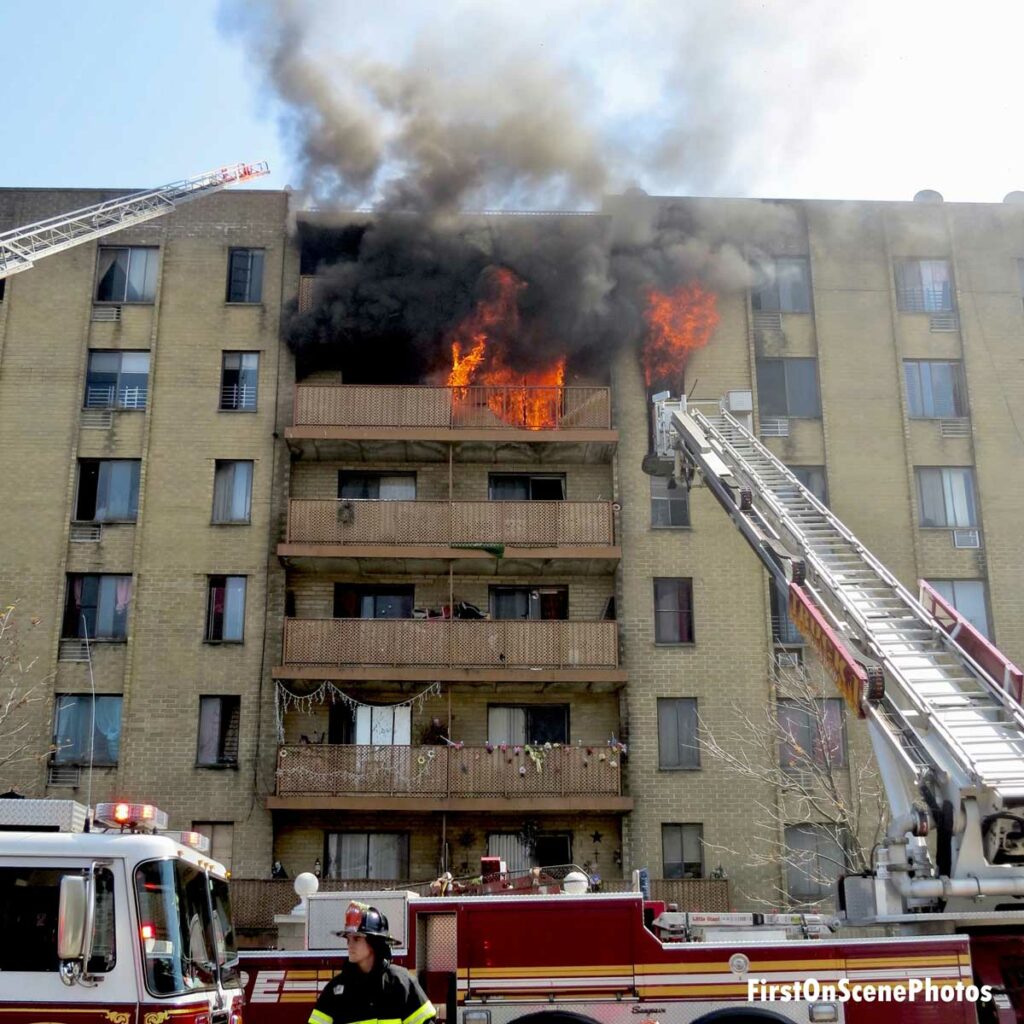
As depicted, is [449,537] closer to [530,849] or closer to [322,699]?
[322,699]

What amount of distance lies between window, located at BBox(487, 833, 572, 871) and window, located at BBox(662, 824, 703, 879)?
6.01 feet

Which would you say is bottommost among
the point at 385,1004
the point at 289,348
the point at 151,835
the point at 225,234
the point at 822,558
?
the point at 385,1004

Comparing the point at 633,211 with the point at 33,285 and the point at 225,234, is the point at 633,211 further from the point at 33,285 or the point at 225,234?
the point at 33,285

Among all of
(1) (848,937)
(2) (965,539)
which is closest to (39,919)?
(1) (848,937)

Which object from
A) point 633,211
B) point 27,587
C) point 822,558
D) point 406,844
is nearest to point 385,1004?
point 822,558

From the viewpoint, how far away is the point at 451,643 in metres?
23.5

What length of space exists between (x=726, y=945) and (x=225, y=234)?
21568mm

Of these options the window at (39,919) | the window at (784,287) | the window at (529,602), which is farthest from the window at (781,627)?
the window at (39,919)

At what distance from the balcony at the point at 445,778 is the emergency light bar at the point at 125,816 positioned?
559 inches

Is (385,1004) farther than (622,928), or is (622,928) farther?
(622,928)

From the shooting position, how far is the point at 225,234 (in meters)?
27.1

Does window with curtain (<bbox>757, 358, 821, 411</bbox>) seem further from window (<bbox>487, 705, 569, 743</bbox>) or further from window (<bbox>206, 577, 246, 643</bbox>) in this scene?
window (<bbox>206, 577, 246, 643</bbox>)

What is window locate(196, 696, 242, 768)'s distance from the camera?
23.6 m

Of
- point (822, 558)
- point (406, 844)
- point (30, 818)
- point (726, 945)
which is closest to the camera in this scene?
point (30, 818)
